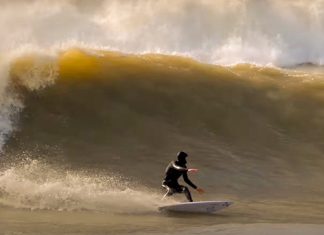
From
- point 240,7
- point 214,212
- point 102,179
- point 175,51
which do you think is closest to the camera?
point 214,212

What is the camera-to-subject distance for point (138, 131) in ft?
46.5

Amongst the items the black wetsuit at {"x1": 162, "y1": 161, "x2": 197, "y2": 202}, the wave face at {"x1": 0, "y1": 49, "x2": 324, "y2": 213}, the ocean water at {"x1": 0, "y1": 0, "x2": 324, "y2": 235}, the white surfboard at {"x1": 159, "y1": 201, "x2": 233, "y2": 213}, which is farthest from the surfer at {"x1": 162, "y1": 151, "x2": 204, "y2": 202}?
the wave face at {"x1": 0, "y1": 49, "x2": 324, "y2": 213}

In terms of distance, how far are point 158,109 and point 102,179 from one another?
12.7 ft

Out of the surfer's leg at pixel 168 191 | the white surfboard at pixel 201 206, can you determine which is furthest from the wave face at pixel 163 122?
the white surfboard at pixel 201 206

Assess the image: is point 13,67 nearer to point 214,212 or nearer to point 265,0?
point 214,212

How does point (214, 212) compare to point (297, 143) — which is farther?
point (297, 143)

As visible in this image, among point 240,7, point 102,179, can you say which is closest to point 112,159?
point 102,179

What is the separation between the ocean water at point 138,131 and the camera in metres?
10.0

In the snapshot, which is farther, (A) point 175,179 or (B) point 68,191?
(A) point 175,179

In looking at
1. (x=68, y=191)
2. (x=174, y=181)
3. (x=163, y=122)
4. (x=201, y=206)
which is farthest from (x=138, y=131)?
(x=201, y=206)

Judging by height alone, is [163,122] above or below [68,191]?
above

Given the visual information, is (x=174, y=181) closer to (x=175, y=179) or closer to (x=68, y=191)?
(x=175, y=179)

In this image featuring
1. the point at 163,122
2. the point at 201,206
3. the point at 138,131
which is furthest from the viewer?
the point at 163,122

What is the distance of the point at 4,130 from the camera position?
522 inches
